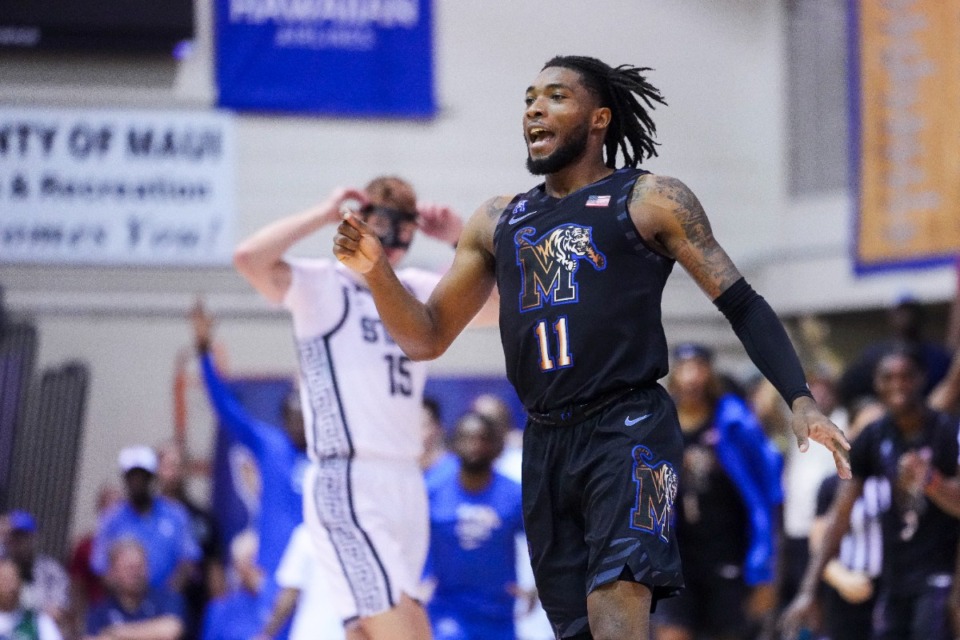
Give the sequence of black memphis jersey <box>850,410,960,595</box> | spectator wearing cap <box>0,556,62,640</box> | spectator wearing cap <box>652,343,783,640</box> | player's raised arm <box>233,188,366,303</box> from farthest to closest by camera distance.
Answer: spectator wearing cap <box>0,556,62,640</box> < spectator wearing cap <box>652,343,783,640</box> < black memphis jersey <box>850,410,960,595</box> < player's raised arm <box>233,188,366,303</box>

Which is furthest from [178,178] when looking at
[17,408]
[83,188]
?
[17,408]

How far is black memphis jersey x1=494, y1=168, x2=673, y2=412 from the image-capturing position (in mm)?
4289

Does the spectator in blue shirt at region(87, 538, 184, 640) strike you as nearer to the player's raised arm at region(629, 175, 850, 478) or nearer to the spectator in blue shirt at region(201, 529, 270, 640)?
the spectator in blue shirt at region(201, 529, 270, 640)

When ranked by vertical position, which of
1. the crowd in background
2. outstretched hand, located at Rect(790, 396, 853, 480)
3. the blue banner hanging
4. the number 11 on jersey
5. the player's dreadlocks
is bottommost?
the crowd in background

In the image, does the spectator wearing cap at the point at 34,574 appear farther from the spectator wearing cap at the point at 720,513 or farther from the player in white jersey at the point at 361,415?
the player in white jersey at the point at 361,415

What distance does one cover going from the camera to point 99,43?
15523 mm

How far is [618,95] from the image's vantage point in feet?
15.3

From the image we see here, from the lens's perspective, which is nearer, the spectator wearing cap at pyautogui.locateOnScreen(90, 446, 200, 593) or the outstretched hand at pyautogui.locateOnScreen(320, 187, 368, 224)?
the outstretched hand at pyautogui.locateOnScreen(320, 187, 368, 224)

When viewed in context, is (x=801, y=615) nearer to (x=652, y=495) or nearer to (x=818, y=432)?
(x=652, y=495)

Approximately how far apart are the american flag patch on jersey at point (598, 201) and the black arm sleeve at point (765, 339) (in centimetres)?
43

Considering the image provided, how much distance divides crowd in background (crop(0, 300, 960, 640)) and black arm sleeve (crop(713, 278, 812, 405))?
265 centimetres

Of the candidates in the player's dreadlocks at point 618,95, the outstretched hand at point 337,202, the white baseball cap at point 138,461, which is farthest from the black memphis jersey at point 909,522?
the white baseball cap at point 138,461

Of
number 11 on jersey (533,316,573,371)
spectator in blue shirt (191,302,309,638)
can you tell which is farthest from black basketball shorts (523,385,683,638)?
spectator in blue shirt (191,302,309,638)

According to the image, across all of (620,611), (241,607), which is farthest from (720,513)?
(620,611)
